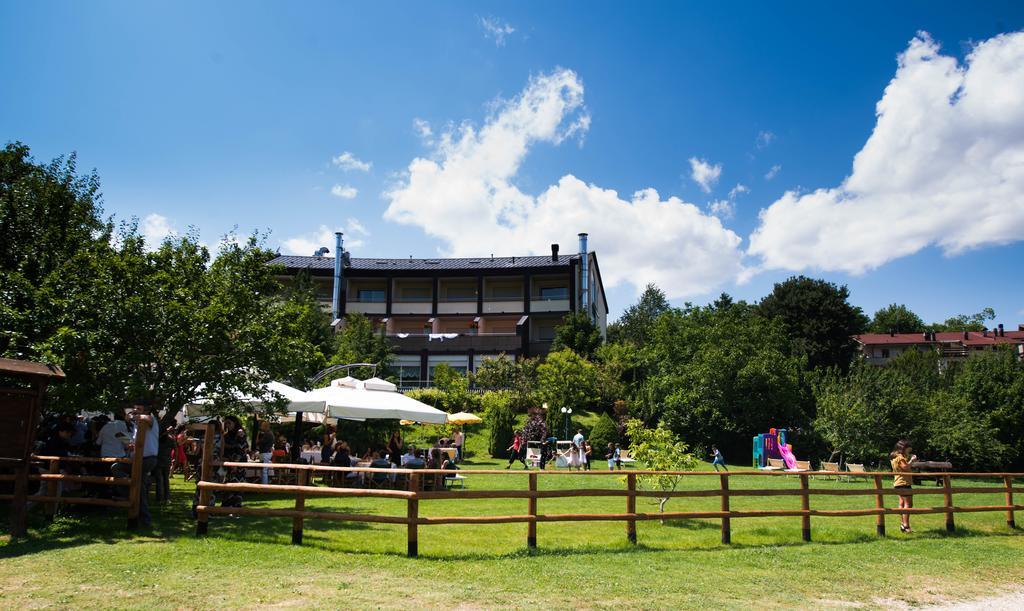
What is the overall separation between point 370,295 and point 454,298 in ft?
20.9

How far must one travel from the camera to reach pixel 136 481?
921 centimetres

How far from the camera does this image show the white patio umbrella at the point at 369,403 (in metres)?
15.2

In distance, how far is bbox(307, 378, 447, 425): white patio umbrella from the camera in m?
15.2

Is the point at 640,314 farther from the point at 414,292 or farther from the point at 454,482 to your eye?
the point at 454,482

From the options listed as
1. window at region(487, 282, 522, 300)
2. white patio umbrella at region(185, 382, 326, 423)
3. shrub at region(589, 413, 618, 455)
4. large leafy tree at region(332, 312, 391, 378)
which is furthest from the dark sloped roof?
white patio umbrella at region(185, 382, 326, 423)

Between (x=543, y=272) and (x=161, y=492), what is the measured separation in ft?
123

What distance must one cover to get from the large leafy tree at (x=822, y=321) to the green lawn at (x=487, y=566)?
39436 mm

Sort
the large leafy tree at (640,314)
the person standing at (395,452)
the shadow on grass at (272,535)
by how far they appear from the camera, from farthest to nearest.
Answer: the large leafy tree at (640,314) < the person standing at (395,452) < the shadow on grass at (272,535)

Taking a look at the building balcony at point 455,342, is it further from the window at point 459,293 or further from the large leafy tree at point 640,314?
the large leafy tree at point 640,314

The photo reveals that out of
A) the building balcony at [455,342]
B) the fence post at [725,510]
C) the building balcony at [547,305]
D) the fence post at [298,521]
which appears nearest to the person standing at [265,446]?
the fence post at [298,521]

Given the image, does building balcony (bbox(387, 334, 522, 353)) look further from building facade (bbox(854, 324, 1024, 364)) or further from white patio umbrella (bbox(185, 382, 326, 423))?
building facade (bbox(854, 324, 1024, 364))

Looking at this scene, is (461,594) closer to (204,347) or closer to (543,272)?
(204,347)

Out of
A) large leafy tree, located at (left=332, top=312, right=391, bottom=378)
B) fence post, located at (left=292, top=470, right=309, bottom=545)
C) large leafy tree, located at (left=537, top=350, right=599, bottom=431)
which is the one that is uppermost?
large leafy tree, located at (left=332, top=312, right=391, bottom=378)

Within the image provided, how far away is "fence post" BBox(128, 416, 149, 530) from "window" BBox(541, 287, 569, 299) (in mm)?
39190
